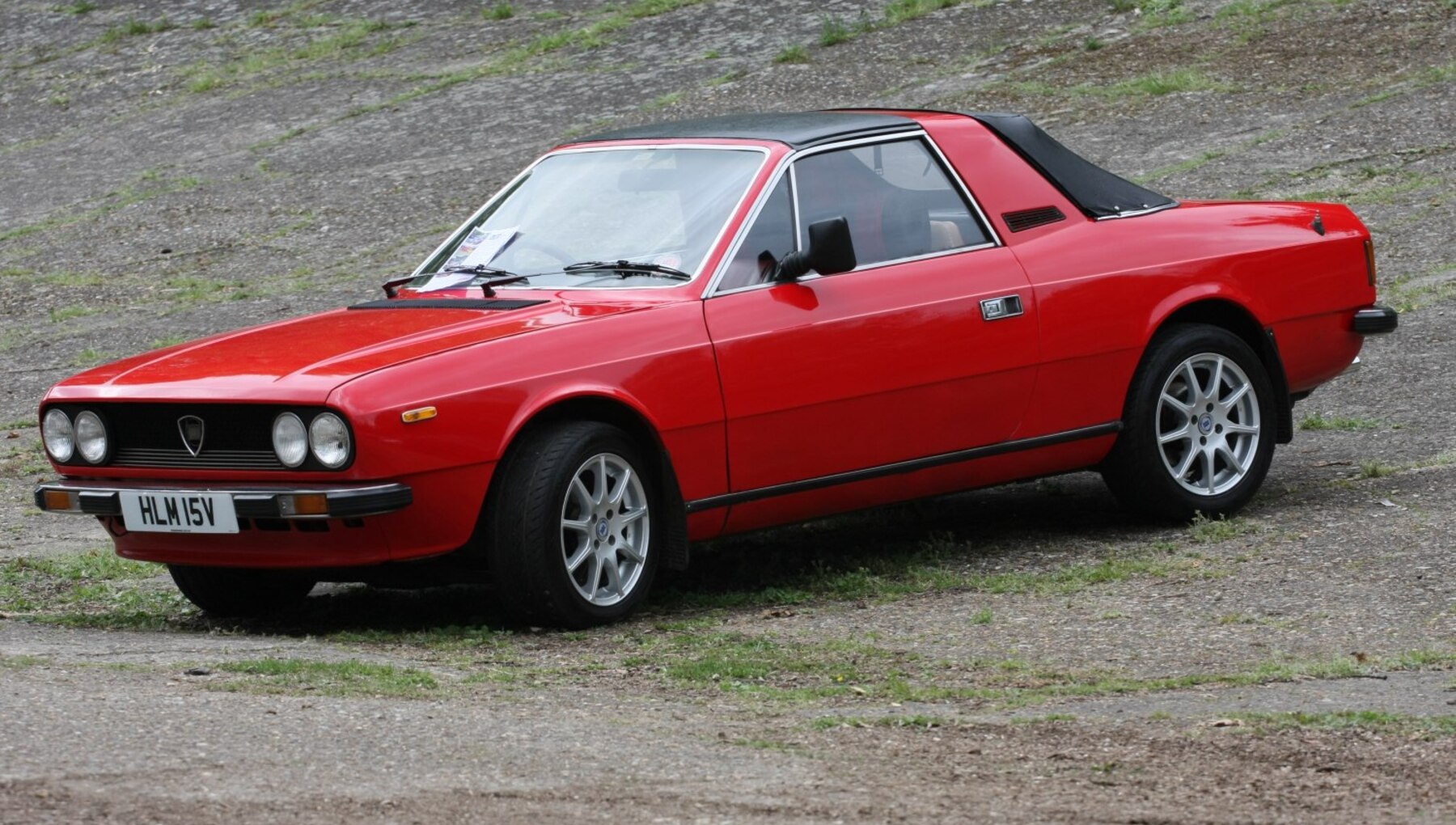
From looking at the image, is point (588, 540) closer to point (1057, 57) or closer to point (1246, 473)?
point (1246, 473)

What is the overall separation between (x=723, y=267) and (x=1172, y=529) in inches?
86.2

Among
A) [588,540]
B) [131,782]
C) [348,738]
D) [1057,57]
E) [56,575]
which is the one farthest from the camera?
[1057,57]

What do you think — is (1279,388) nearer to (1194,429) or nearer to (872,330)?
(1194,429)

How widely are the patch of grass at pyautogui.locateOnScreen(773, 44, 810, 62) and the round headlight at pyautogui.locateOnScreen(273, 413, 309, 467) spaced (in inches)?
556

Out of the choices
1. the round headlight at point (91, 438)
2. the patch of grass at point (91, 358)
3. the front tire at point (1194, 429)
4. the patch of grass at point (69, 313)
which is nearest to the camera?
the round headlight at point (91, 438)

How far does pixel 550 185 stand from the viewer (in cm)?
759

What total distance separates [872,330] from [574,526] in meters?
1.30

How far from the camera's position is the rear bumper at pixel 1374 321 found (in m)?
8.24

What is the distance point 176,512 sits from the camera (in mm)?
6344

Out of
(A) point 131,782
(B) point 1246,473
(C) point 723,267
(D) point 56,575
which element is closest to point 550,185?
(C) point 723,267

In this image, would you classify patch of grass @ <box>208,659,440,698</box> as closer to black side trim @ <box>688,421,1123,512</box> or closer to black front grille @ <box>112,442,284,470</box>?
black front grille @ <box>112,442,284,470</box>

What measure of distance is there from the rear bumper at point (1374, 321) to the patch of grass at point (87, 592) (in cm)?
464

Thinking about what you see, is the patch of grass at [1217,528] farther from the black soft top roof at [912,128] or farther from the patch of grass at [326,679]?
the patch of grass at [326,679]

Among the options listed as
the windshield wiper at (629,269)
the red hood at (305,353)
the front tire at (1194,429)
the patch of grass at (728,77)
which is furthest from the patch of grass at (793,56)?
the red hood at (305,353)
